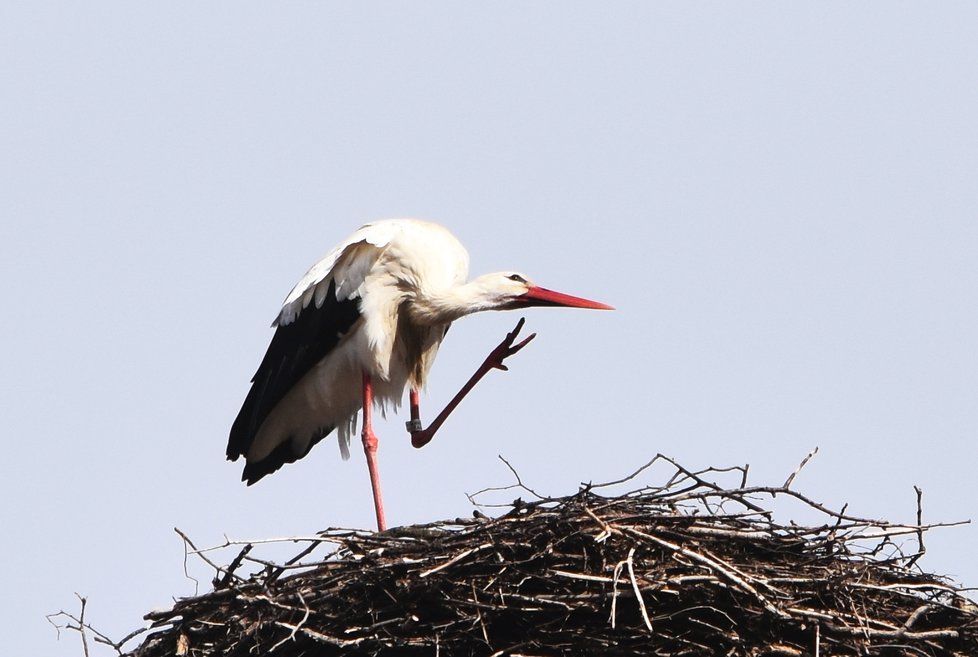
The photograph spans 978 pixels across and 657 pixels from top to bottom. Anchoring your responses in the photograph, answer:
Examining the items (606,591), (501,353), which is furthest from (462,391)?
(606,591)

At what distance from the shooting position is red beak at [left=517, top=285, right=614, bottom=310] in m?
6.62

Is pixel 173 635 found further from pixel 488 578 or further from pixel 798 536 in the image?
pixel 798 536

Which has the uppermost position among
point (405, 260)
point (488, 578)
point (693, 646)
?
point (405, 260)

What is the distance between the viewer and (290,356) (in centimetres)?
680

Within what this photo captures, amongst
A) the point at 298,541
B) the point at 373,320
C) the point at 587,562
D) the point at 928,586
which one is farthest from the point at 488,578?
the point at 373,320

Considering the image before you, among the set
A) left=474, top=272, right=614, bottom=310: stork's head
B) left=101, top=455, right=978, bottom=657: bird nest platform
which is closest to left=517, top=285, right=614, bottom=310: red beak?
left=474, top=272, right=614, bottom=310: stork's head

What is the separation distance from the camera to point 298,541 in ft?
15.8

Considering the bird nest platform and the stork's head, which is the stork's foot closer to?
the stork's head

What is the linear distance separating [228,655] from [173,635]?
277 millimetres

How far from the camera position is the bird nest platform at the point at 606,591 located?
14.9 feet

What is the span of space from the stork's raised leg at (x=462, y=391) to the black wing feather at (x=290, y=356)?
1.66 ft

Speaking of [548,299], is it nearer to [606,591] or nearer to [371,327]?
[371,327]

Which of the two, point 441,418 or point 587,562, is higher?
point 441,418

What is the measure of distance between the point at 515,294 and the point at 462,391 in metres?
0.58
